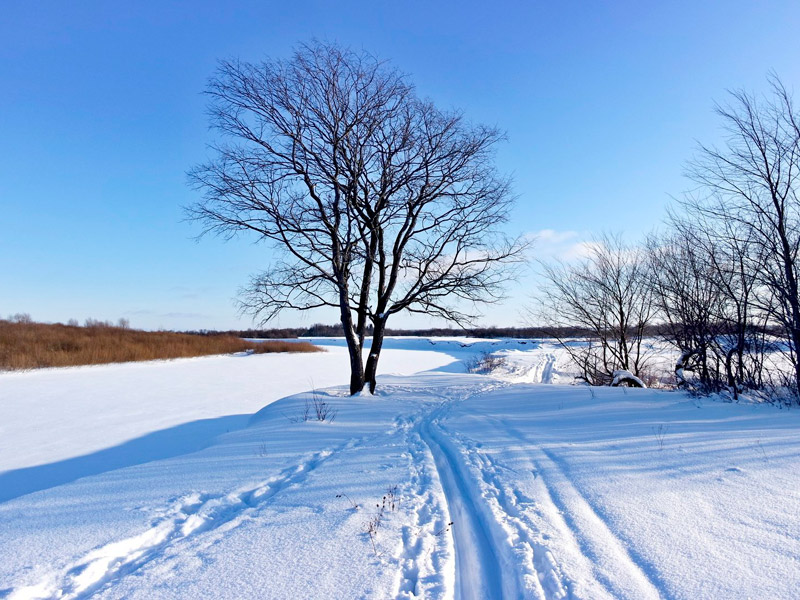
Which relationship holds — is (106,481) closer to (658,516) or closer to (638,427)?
(658,516)

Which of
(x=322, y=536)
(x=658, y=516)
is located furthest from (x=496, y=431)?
(x=322, y=536)

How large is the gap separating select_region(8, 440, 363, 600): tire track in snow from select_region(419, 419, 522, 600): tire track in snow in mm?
1546

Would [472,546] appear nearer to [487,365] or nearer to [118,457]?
[118,457]

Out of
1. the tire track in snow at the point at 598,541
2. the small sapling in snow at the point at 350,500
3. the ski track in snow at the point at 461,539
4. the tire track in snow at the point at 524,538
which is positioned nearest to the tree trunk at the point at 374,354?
the ski track in snow at the point at 461,539

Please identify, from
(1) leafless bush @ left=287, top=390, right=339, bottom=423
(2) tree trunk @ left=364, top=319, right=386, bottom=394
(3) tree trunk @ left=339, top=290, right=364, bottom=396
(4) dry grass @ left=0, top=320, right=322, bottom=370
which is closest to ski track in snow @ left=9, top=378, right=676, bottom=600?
(1) leafless bush @ left=287, top=390, right=339, bottom=423

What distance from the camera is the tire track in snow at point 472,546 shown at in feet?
8.19

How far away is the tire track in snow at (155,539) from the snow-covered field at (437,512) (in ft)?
0.05

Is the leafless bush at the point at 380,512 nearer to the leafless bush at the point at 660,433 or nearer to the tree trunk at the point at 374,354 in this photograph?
the leafless bush at the point at 660,433

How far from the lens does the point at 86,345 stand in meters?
25.5

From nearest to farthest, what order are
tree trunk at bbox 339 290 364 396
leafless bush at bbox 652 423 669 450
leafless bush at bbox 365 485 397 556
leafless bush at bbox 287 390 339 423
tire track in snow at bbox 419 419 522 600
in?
tire track in snow at bbox 419 419 522 600
leafless bush at bbox 365 485 397 556
leafless bush at bbox 652 423 669 450
leafless bush at bbox 287 390 339 423
tree trunk at bbox 339 290 364 396

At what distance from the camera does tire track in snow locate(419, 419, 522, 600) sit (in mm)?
2496

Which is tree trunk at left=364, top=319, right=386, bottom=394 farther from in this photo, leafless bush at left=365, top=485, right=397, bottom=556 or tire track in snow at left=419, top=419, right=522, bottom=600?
leafless bush at left=365, top=485, right=397, bottom=556

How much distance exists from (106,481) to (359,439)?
9.97 ft

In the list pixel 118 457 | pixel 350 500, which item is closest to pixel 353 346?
pixel 118 457
